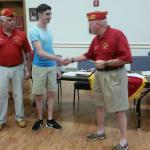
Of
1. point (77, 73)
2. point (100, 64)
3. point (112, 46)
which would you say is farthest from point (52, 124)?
point (112, 46)

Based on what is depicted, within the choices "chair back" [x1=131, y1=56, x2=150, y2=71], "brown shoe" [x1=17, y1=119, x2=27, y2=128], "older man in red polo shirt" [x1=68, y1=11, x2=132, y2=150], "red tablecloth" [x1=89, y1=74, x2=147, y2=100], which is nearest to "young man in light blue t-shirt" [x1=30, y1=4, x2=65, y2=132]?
"brown shoe" [x1=17, y1=119, x2=27, y2=128]

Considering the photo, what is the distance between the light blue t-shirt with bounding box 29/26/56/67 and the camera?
3.31 meters

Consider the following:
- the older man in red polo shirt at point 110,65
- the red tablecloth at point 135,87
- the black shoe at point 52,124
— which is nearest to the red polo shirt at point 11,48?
the black shoe at point 52,124

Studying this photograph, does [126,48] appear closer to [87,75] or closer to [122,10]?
[87,75]

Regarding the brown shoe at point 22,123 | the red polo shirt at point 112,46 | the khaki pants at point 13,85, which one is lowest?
the brown shoe at point 22,123

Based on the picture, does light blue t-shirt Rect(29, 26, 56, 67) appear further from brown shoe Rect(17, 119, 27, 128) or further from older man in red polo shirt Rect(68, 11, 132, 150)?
brown shoe Rect(17, 119, 27, 128)

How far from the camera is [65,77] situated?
3850 mm

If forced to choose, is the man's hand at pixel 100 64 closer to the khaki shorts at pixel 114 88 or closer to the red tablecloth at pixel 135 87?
the khaki shorts at pixel 114 88

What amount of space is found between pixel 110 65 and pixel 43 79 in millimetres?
991

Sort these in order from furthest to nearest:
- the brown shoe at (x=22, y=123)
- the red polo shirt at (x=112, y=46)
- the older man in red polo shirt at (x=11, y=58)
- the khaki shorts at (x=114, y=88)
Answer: the brown shoe at (x=22, y=123)
the older man in red polo shirt at (x=11, y=58)
the khaki shorts at (x=114, y=88)
the red polo shirt at (x=112, y=46)

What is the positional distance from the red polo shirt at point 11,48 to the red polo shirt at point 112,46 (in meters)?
1.04

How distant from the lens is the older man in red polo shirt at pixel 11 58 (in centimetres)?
347

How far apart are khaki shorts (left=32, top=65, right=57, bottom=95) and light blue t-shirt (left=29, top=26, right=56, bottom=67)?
59 mm

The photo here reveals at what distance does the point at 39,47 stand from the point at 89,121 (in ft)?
4.18
